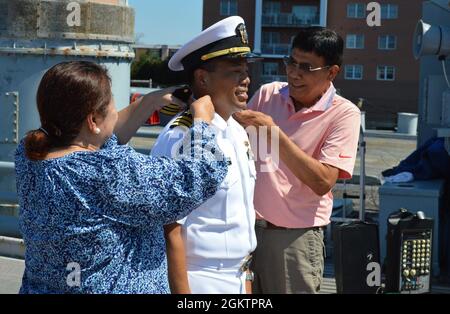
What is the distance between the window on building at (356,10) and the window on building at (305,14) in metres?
4.84

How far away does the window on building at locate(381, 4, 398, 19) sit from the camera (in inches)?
2329

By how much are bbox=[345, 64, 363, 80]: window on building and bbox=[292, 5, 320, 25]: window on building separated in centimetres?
519

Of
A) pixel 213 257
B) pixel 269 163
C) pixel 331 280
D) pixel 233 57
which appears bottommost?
pixel 331 280

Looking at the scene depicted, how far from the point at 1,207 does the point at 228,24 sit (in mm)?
4748

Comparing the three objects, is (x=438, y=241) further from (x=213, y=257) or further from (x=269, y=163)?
(x=213, y=257)

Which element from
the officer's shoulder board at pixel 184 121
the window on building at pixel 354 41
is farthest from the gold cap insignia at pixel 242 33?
the window on building at pixel 354 41

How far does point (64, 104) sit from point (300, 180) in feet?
4.67

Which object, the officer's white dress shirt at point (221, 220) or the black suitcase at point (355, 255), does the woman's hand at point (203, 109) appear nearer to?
the officer's white dress shirt at point (221, 220)

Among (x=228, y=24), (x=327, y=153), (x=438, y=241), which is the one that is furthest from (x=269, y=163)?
(x=438, y=241)

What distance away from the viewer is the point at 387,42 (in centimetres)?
6091

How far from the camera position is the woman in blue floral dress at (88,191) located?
7.40 feet

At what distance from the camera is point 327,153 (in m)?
3.46

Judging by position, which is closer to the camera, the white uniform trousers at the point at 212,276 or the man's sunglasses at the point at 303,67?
the white uniform trousers at the point at 212,276
